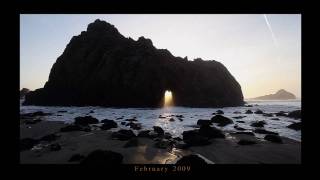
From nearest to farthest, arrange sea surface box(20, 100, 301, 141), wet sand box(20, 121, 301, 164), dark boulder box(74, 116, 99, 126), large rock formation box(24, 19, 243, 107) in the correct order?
wet sand box(20, 121, 301, 164)
sea surface box(20, 100, 301, 141)
dark boulder box(74, 116, 99, 126)
large rock formation box(24, 19, 243, 107)

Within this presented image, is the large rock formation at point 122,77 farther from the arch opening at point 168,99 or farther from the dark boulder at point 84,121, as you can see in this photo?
the dark boulder at point 84,121

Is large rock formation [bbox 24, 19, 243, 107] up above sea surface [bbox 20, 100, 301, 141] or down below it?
above

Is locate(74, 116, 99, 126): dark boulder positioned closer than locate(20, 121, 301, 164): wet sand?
No

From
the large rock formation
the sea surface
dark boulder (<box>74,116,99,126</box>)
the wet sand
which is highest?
the large rock formation

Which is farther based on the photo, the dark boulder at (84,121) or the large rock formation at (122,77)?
the large rock formation at (122,77)

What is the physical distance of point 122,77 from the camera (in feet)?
120

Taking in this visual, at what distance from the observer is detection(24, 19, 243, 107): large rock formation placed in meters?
35.8

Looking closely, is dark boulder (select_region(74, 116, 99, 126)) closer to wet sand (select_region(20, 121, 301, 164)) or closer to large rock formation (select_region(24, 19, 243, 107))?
wet sand (select_region(20, 121, 301, 164))

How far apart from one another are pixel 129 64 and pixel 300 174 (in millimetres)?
34318

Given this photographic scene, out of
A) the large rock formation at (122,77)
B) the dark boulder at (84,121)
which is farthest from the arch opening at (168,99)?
the dark boulder at (84,121)

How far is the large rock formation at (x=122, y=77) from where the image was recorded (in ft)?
117

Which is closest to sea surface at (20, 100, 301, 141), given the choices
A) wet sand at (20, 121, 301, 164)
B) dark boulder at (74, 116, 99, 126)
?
wet sand at (20, 121, 301, 164)

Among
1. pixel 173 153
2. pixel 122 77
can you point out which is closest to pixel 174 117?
pixel 173 153
